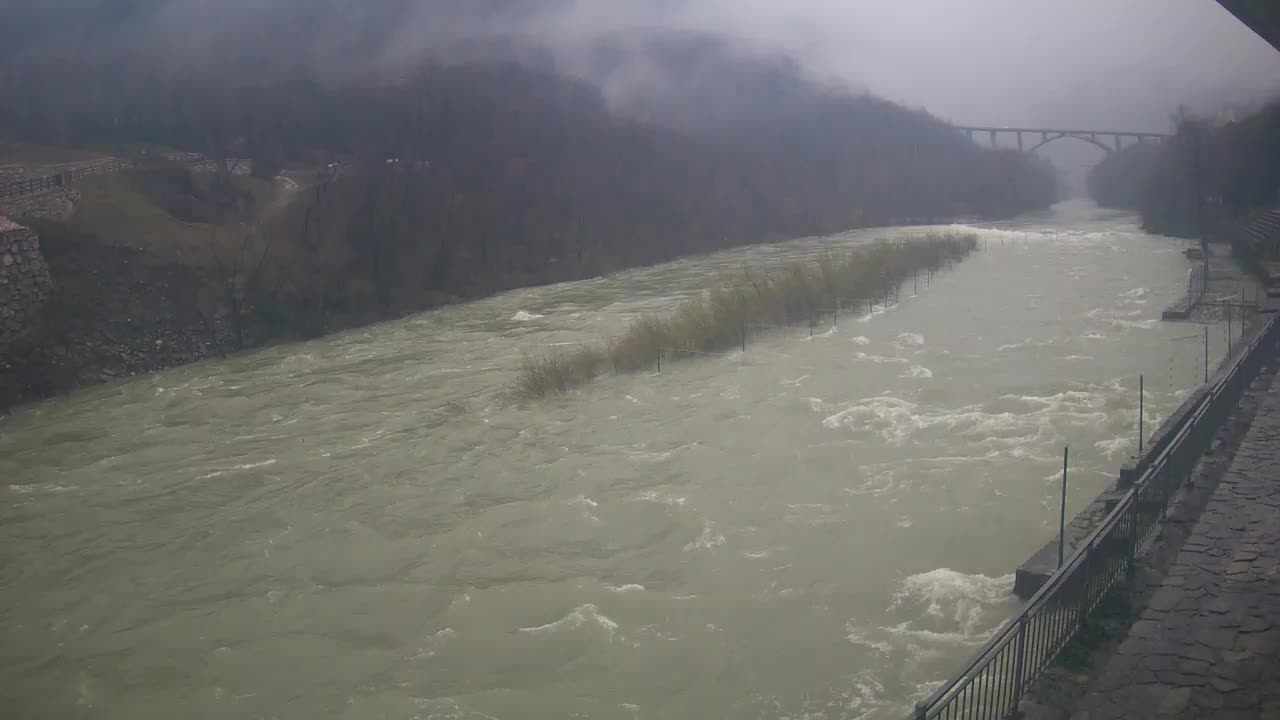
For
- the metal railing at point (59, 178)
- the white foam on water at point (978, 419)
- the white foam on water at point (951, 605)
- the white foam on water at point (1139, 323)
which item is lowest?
the white foam on water at point (951, 605)

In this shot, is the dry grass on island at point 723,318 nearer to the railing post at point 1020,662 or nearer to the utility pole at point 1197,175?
the railing post at point 1020,662

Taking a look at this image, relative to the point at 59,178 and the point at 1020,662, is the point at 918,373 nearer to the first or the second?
the point at 1020,662

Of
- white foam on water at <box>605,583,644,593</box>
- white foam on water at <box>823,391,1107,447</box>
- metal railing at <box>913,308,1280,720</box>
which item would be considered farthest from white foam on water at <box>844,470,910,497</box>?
metal railing at <box>913,308,1280,720</box>

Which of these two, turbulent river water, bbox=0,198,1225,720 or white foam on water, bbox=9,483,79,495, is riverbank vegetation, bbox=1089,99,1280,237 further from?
white foam on water, bbox=9,483,79,495

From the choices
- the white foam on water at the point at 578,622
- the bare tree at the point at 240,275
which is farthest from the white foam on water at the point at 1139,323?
the bare tree at the point at 240,275

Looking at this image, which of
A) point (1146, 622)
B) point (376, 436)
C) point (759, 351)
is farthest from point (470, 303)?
point (1146, 622)

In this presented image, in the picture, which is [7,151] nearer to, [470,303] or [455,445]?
[470,303]
